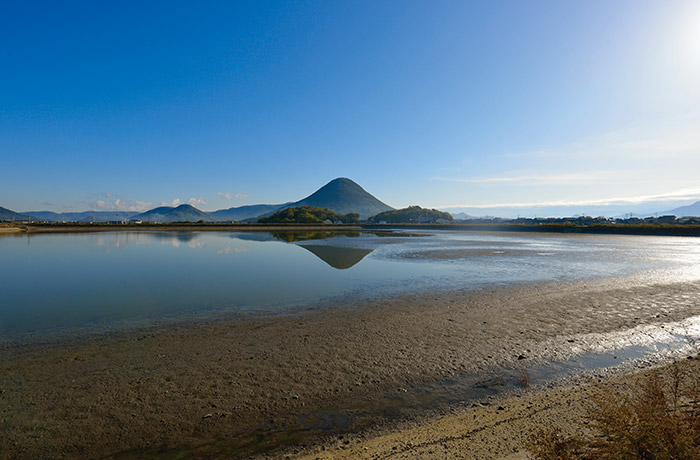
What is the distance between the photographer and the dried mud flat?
4.90 m

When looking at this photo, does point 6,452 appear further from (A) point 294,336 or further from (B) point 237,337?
(A) point 294,336

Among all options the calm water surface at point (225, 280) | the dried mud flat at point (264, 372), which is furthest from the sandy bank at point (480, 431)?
the calm water surface at point (225, 280)

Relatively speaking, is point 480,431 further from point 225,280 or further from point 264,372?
point 225,280

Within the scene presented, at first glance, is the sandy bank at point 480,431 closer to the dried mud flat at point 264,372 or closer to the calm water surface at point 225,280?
the dried mud flat at point 264,372

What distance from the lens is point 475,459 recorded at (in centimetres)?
414

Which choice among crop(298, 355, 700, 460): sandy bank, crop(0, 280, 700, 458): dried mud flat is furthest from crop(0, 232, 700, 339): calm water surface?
crop(298, 355, 700, 460): sandy bank

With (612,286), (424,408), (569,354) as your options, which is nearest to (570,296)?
(612,286)

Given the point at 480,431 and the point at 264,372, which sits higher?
the point at 480,431

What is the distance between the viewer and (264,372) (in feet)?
Answer: 22.7

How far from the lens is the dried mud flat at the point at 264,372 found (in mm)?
4898

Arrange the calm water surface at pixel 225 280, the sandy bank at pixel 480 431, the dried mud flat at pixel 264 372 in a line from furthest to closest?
the calm water surface at pixel 225 280 < the dried mud flat at pixel 264 372 < the sandy bank at pixel 480 431

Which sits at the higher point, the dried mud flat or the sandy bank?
the sandy bank

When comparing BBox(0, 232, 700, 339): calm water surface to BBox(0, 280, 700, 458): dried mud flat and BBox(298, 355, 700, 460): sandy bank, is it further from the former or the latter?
BBox(298, 355, 700, 460): sandy bank

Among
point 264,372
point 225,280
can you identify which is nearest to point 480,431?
point 264,372
